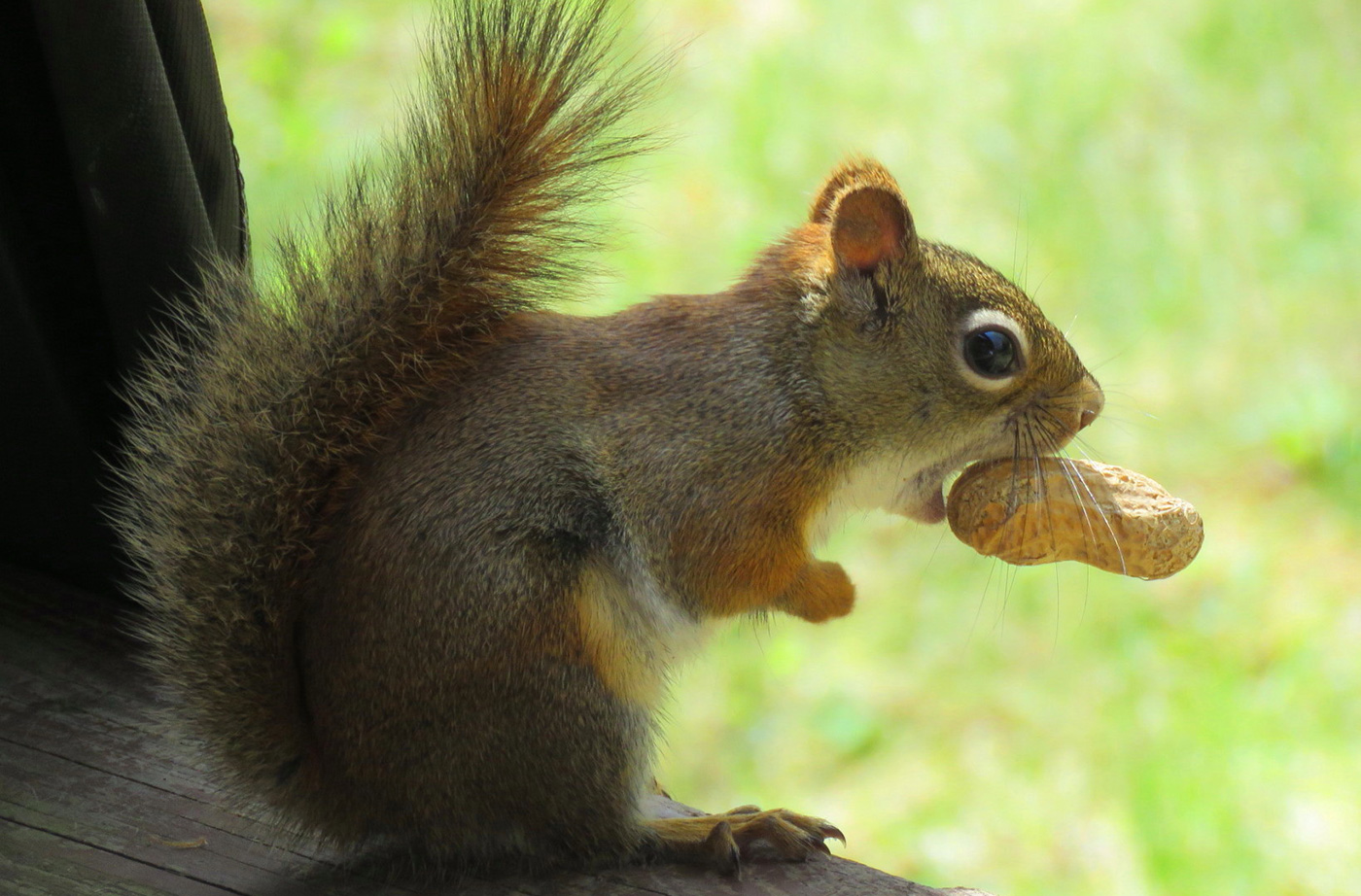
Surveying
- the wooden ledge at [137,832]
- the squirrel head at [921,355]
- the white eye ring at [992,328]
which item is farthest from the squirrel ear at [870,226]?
the wooden ledge at [137,832]

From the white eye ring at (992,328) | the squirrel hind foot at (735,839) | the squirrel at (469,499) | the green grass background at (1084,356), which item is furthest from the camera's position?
the green grass background at (1084,356)

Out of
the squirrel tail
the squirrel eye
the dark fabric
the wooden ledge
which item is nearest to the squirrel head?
the squirrel eye

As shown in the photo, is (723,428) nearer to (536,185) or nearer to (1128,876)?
(536,185)

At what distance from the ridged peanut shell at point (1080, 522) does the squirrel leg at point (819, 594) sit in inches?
5.8

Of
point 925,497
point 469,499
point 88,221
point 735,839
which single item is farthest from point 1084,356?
point 88,221

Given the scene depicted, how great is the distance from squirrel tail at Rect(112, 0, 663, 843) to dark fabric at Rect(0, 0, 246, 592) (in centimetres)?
17

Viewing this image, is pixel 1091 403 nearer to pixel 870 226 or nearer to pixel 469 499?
pixel 870 226

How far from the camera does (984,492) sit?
4.60ft

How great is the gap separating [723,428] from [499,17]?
17.7 inches

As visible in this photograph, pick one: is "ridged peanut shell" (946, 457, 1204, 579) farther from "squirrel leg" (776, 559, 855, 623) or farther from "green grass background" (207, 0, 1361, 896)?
"green grass background" (207, 0, 1361, 896)

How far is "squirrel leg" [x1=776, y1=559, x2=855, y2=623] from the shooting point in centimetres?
145

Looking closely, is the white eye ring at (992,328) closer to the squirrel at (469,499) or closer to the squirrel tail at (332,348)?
the squirrel at (469,499)

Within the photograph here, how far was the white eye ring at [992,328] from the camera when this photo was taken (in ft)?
4.66

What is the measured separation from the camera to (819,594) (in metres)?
Answer: 1.46
